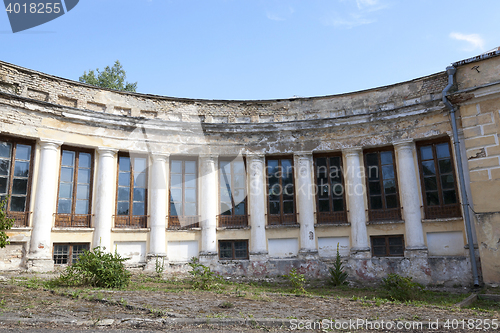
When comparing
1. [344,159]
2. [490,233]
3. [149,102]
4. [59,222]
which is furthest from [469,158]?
[59,222]

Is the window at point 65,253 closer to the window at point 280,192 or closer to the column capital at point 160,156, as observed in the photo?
the column capital at point 160,156

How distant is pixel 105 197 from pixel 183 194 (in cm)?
286

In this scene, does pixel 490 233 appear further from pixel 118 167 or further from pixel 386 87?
pixel 118 167

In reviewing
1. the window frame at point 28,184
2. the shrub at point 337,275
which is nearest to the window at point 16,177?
the window frame at point 28,184

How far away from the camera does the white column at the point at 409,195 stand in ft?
43.6

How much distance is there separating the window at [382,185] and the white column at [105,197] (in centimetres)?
941

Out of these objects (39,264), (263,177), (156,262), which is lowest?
(156,262)

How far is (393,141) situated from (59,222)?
39.4ft

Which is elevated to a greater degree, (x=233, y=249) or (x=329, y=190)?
(x=329, y=190)

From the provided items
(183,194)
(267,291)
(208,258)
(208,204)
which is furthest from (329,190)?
(183,194)

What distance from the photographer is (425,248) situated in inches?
514

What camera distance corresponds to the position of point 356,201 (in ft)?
47.1

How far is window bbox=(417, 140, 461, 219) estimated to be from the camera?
13.3m

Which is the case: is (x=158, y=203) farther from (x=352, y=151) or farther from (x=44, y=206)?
(x=352, y=151)
